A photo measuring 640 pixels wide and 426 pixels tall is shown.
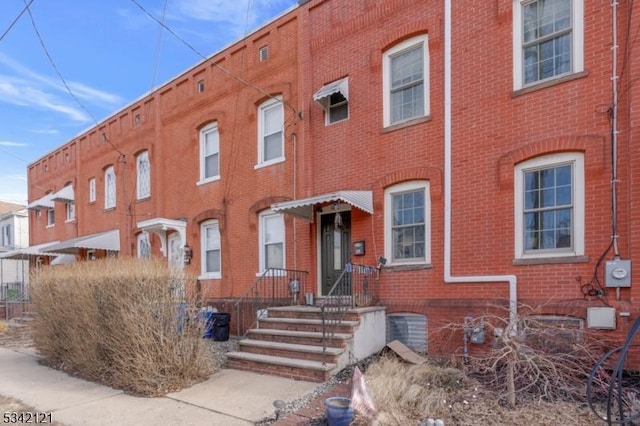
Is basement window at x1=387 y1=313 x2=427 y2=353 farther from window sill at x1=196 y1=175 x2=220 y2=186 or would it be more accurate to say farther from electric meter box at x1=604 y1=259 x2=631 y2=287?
window sill at x1=196 y1=175 x2=220 y2=186

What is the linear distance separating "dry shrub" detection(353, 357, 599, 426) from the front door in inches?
157

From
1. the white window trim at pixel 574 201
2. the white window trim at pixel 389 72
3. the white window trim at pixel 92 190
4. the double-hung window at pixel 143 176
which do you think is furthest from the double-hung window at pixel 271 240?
the white window trim at pixel 92 190

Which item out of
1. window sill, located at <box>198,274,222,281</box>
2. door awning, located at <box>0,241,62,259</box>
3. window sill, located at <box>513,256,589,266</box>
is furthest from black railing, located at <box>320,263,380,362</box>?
door awning, located at <box>0,241,62,259</box>

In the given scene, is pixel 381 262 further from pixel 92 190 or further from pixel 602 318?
pixel 92 190

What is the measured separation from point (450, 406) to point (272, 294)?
6171mm

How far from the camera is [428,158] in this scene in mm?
8570

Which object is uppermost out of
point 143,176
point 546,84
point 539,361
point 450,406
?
point 546,84

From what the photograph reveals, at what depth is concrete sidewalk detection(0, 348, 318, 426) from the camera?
5762 millimetres

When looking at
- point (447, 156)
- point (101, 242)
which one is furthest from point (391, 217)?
point (101, 242)

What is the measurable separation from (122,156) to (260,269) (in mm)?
8614

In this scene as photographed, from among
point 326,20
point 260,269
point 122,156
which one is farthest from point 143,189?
point 326,20

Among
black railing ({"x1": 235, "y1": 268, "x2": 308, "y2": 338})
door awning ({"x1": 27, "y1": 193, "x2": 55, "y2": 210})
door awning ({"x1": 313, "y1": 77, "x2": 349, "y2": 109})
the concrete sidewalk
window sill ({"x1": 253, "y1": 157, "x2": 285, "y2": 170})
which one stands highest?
door awning ({"x1": 313, "y1": 77, "x2": 349, "y2": 109})

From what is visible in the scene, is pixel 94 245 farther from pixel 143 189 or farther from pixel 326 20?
pixel 326 20

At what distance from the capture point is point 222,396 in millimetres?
6535
